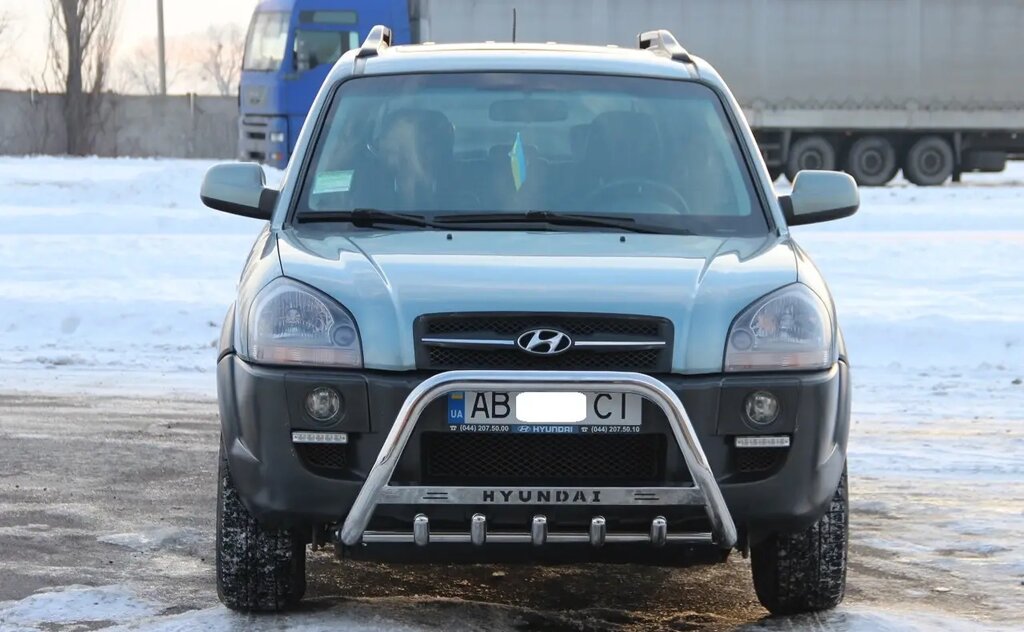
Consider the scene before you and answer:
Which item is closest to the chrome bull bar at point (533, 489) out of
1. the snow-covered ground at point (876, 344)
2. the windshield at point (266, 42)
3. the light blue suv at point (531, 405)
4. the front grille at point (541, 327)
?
the light blue suv at point (531, 405)

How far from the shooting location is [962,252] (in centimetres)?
1670

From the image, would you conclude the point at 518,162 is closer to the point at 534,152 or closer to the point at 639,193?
the point at 534,152

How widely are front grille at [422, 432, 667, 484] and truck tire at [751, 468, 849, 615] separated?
61 centimetres

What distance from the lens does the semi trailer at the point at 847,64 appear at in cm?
3198

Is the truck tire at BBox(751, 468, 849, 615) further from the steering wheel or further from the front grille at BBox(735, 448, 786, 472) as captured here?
the steering wheel

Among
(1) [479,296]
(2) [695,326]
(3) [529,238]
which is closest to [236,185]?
(3) [529,238]

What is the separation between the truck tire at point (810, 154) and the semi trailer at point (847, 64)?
0.02 metres

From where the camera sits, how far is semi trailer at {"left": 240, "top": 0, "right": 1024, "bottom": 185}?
1259 inches

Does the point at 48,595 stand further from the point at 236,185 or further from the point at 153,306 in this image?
the point at 153,306

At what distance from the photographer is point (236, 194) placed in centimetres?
556

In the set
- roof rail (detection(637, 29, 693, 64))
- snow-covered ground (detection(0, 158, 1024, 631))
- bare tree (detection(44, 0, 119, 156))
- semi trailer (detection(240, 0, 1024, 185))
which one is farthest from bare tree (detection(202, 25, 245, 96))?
roof rail (detection(637, 29, 693, 64))

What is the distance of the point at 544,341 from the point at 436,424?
1.11ft

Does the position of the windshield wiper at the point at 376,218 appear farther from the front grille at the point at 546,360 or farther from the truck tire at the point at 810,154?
the truck tire at the point at 810,154

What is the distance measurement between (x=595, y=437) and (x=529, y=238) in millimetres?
842
